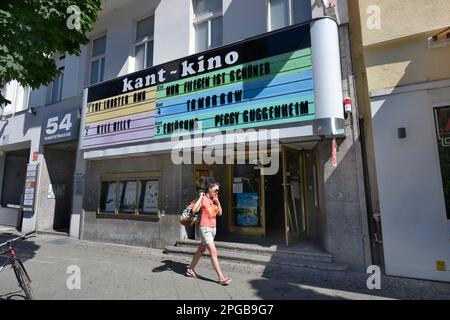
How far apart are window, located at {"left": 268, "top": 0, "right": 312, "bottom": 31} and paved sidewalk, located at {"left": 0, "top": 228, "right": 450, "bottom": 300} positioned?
5.53 meters

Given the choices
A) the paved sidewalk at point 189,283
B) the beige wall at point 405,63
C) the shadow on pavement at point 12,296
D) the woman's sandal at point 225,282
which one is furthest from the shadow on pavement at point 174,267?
the beige wall at point 405,63

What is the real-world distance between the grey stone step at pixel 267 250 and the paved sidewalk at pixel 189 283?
1.26 ft

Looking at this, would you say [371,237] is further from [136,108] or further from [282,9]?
[136,108]

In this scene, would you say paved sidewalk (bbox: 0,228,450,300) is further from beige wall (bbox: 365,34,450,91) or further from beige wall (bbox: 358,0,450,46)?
beige wall (bbox: 358,0,450,46)

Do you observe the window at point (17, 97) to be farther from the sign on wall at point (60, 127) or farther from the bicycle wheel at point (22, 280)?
the bicycle wheel at point (22, 280)

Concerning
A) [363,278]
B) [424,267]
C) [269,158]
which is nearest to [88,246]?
[269,158]

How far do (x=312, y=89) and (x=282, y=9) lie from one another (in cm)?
271

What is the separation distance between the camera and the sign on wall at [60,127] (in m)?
9.98

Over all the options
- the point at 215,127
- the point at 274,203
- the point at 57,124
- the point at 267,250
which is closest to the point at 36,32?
the point at 215,127

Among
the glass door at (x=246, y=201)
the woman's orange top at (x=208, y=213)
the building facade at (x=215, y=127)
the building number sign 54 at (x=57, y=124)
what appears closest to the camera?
the woman's orange top at (x=208, y=213)

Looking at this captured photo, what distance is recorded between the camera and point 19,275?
4.22 meters

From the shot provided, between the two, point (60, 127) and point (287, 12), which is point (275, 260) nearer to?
point (287, 12)

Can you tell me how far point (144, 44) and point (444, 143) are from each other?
860cm

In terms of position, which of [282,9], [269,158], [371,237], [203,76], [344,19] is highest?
[282,9]
